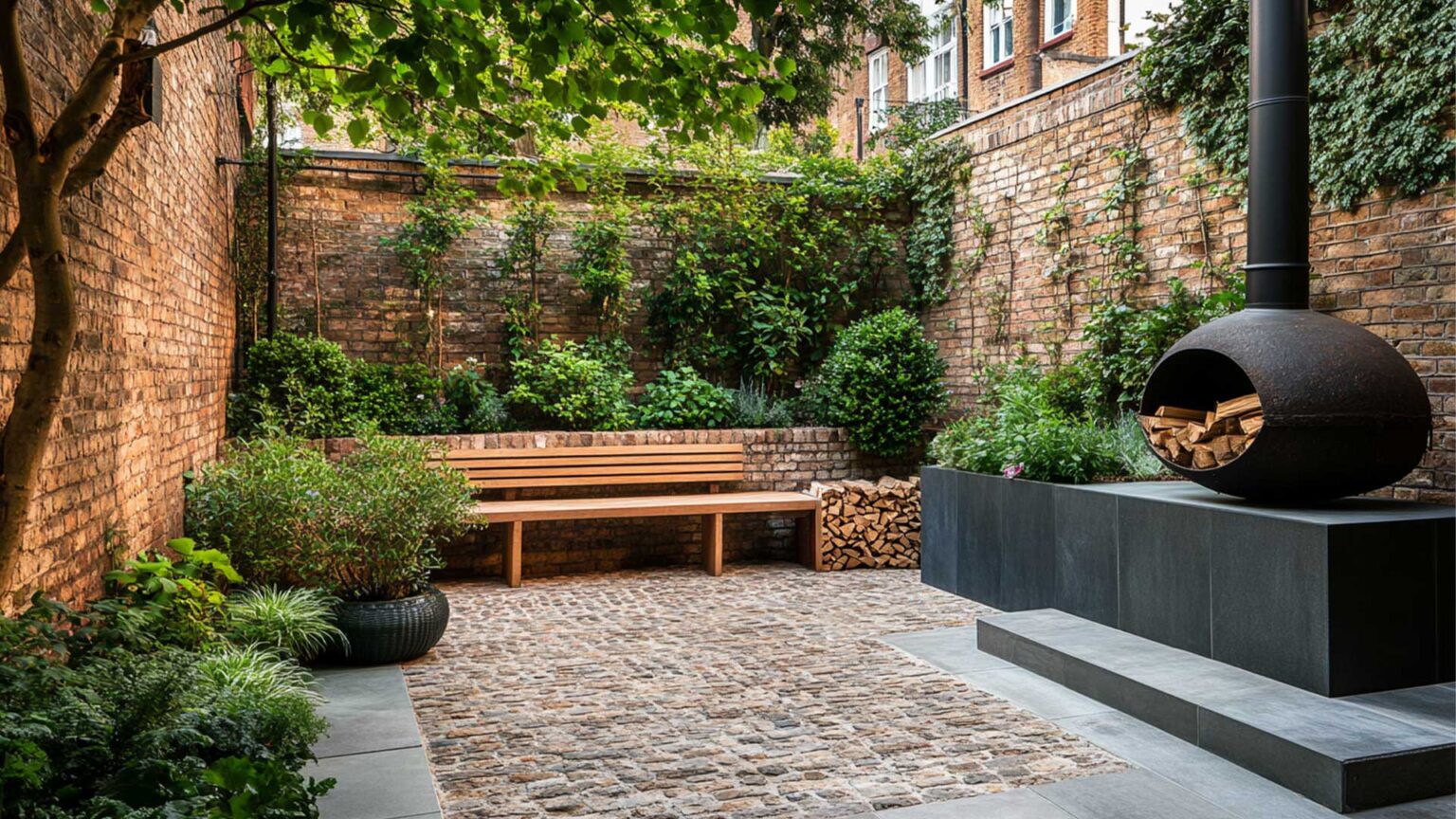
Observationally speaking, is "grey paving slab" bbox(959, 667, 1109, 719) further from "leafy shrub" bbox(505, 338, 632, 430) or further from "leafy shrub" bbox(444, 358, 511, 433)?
"leafy shrub" bbox(444, 358, 511, 433)

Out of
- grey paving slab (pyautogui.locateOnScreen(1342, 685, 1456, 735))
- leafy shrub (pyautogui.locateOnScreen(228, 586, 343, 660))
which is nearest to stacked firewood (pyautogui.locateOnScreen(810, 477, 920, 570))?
leafy shrub (pyautogui.locateOnScreen(228, 586, 343, 660))

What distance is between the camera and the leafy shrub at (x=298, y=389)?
313 inches

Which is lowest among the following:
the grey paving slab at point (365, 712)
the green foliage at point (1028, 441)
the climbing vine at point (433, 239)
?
the grey paving slab at point (365, 712)

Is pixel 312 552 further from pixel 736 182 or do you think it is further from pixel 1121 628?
pixel 736 182

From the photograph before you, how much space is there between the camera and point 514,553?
7.76 meters

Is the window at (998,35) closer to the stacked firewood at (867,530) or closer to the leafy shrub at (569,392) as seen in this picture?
the stacked firewood at (867,530)

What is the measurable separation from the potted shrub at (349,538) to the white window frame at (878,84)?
16927 mm

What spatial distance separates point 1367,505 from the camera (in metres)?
4.67

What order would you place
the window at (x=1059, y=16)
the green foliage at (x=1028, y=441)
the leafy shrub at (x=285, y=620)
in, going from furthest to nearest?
the window at (x=1059, y=16) < the green foliage at (x=1028, y=441) < the leafy shrub at (x=285, y=620)

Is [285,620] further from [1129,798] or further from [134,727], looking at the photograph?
[1129,798]

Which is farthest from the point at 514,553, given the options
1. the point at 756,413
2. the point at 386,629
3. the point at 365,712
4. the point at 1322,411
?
the point at 1322,411

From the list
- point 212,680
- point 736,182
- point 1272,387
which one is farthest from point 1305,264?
point 736,182

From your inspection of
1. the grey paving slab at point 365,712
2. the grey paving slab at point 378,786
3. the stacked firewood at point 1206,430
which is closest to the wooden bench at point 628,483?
the grey paving slab at point 365,712

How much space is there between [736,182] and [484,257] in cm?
254
